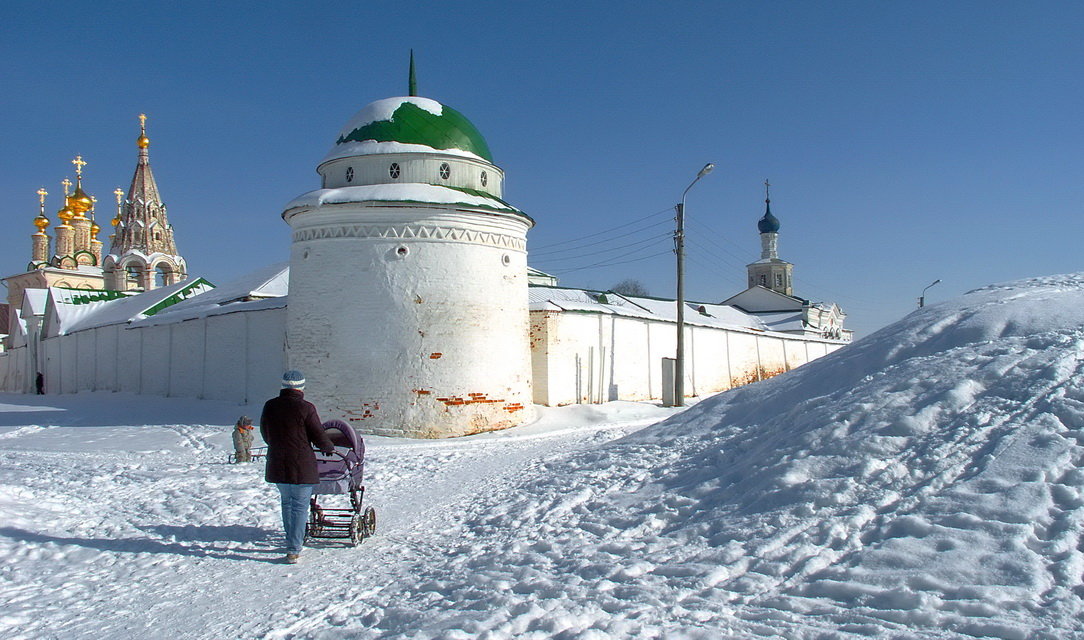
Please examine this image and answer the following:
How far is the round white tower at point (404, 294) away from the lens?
14547 millimetres

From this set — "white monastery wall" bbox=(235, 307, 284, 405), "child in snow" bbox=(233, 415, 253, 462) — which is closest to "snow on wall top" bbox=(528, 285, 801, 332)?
"white monastery wall" bbox=(235, 307, 284, 405)

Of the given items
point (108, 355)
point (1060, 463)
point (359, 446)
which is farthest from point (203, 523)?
point (108, 355)

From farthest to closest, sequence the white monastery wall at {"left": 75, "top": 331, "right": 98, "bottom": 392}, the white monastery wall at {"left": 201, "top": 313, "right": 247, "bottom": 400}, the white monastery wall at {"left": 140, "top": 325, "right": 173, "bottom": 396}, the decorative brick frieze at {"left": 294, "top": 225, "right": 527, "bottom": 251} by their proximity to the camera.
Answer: the white monastery wall at {"left": 75, "top": 331, "right": 98, "bottom": 392}
the white monastery wall at {"left": 140, "top": 325, "right": 173, "bottom": 396}
the white monastery wall at {"left": 201, "top": 313, "right": 247, "bottom": 400}
the decorative brick frieze at {"left": 294, "top": 225, "right": 527, "bottom": 251}

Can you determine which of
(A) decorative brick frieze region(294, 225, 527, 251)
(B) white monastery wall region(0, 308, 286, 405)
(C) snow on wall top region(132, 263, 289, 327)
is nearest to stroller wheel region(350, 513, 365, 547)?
(A) decorative brick frieze region(294, 225, 527, 251)

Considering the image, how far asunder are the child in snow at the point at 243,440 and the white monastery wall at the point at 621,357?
8539 millimetres

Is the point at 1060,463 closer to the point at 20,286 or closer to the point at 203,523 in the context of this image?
the point at 203,523

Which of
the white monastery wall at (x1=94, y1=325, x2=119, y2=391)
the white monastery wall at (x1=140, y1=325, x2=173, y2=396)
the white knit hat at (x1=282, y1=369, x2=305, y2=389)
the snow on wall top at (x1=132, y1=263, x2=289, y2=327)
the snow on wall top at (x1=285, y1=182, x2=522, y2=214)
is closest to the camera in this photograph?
the white knit hat at (x1=282, y1=369, x2=305, y2=389)

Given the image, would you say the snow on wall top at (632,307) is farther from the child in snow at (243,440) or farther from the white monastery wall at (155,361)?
the white monastery wall at (155,361)

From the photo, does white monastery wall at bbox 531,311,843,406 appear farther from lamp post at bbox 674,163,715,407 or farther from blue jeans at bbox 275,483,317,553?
blue jeans at bbox 275,483,317,553

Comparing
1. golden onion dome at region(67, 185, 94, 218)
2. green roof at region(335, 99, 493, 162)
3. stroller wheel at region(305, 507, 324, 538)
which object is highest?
golden onion dome at region(67, 185, 94, 218)

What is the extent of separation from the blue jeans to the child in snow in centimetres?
519

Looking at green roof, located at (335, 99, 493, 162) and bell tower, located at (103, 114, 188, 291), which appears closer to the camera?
green roof, located at (335, 99, 493, 162)

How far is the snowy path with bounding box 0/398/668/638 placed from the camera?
4840mm

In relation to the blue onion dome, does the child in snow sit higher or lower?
lower
